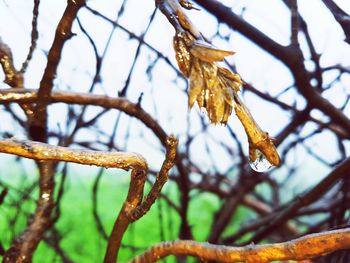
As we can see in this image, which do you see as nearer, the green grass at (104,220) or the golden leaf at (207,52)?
the golden leaf at (207,52)

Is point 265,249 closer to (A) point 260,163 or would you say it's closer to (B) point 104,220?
(A) point 260,163

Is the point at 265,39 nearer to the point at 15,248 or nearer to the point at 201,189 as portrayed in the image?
the point at 15,248

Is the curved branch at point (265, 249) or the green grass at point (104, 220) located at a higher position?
the green grass at point (104, 220)

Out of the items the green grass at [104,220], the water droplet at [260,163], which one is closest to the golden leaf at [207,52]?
the water droplet at [260,163]

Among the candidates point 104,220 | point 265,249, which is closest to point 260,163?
point 265,249

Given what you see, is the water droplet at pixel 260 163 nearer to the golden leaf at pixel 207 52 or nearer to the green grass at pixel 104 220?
the golden leaf at pixel 207 52

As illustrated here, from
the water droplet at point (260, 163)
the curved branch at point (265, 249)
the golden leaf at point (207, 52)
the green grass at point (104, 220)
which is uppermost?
the green grass at point (104, 220)

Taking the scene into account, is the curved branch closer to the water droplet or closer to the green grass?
the water droplet

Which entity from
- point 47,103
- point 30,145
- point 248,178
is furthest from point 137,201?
point 248,178
